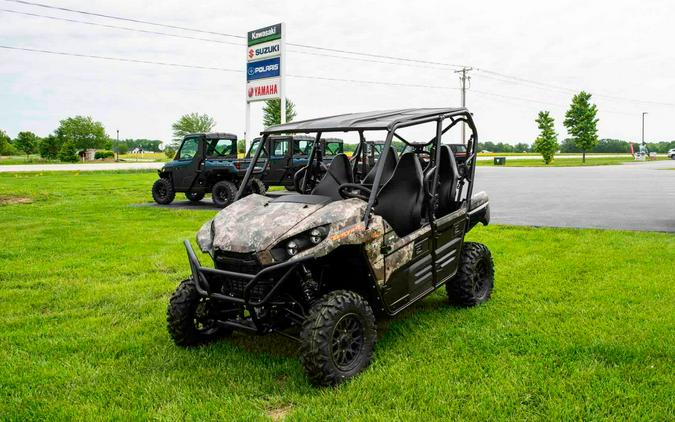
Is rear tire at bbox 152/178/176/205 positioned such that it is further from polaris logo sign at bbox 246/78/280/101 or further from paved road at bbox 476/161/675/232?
paved road at bbox 476/161/675/232

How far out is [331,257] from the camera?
4.37 metres

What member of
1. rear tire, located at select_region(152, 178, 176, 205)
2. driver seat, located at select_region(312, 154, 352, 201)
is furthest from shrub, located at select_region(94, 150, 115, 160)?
driver seat, located at select_region(312, 154, 352, 201)

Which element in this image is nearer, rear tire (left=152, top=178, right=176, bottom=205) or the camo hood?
the camo hood

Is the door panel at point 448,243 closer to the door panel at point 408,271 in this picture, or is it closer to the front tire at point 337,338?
the door panel at point 408,271

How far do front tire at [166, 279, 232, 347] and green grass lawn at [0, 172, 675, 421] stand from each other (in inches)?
4.5

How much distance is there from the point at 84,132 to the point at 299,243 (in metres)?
103

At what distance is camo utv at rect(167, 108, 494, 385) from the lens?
3980 millimetres

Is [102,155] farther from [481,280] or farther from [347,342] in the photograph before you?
[347,342]

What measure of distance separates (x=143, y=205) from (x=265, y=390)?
13.6 metres

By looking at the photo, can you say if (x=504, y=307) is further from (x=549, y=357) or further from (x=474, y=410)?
(x=474, y=410)

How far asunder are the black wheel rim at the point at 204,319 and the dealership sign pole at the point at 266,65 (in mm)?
16281

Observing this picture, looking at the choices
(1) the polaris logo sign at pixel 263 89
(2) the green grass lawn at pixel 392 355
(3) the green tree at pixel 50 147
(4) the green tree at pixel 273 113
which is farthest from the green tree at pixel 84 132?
(2) the green grass lawn at pixel 392 355

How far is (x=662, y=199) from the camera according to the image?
16.2 m

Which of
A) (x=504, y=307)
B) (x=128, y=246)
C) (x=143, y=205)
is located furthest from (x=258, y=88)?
(x=504, y=307)
